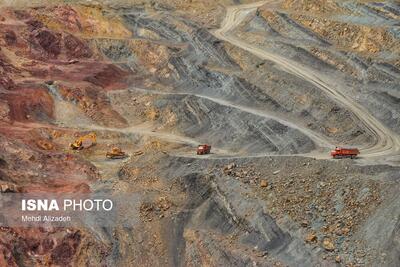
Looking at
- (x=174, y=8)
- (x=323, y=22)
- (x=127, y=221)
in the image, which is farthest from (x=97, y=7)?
(x=127, y=221)

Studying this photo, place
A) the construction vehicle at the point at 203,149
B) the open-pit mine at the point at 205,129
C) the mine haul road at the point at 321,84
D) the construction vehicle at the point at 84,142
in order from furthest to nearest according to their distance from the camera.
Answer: the construction vehicle at the point at 84,142
the construction vehicle at the point at 203,149
the mine haul road at the point at 321,84
the open-pit mine at the point at 205,129

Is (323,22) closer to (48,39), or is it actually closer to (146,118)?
(146,118)

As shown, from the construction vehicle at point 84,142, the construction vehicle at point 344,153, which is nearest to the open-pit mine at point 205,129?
the construction vehicle at point 84,142

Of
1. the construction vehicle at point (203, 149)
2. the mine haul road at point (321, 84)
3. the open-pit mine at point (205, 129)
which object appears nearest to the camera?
the open-pit mine at point (205, 129)

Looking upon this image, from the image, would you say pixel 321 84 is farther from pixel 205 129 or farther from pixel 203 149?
pixel 203 149

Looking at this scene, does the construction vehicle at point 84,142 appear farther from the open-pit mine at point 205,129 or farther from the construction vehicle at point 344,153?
the construction vehicle at point 344,153

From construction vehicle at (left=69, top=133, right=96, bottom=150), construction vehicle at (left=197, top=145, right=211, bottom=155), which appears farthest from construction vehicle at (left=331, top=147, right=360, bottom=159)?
construction vehicle at (left=69, top=133, right=96, bottom=150)
